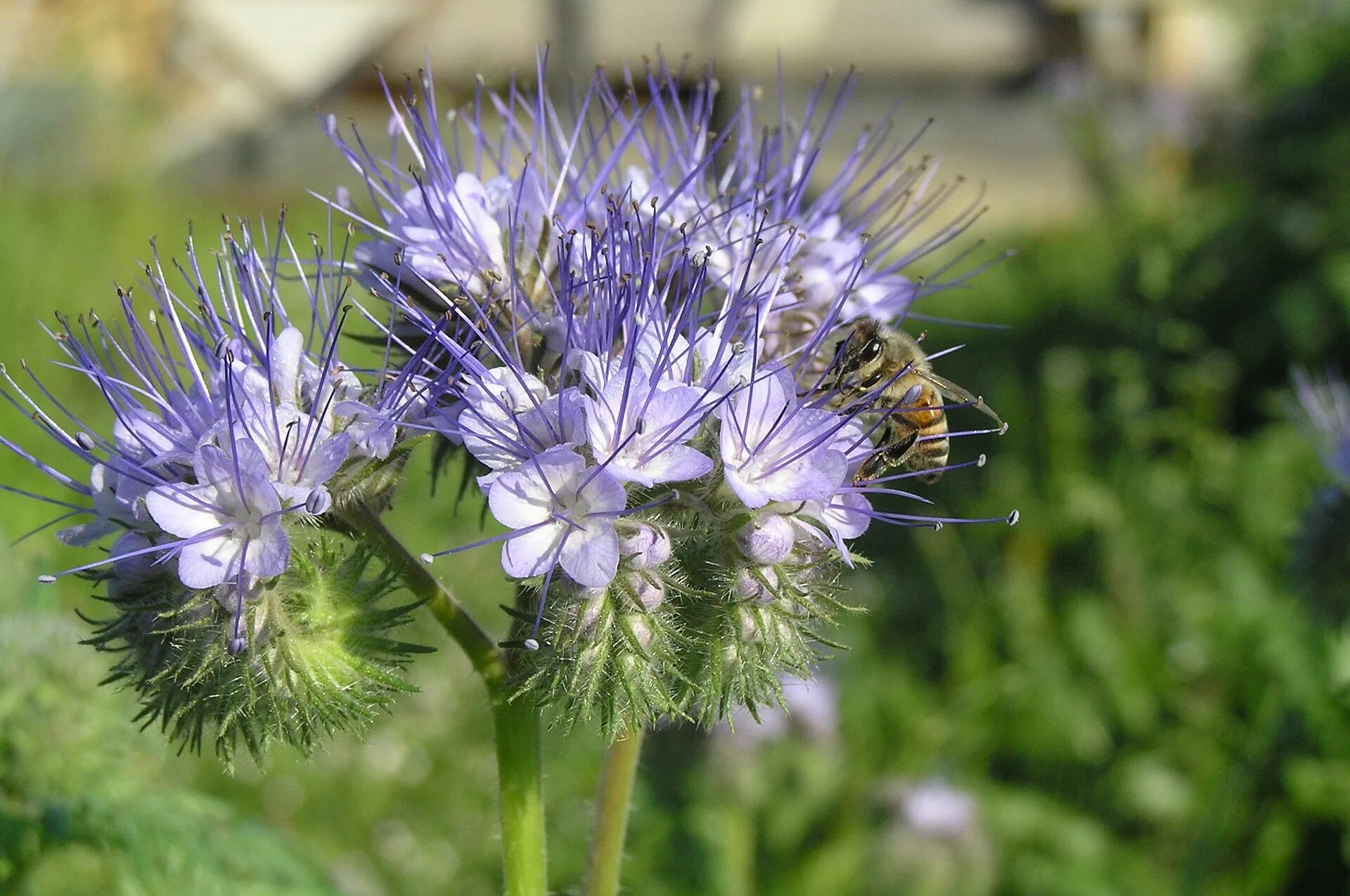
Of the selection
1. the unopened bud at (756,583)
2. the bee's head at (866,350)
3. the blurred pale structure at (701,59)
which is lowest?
the unopened bud at (756,583)

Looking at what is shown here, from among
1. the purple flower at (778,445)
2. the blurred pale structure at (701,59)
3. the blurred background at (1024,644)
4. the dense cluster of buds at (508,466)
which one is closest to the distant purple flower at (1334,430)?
the blurred background at (1024,644)

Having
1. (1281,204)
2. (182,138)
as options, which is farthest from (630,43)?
(1281,204)

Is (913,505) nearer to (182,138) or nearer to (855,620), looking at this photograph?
(855,620)

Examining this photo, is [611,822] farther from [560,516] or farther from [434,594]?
[560,516]

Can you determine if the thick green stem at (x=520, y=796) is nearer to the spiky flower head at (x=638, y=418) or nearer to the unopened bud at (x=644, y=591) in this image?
the spiky flower head at (x=638, y=418)

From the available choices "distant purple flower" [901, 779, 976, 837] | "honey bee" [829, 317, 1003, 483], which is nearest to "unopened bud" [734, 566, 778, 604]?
"honey bee" [829, 317, 1003, 483]
